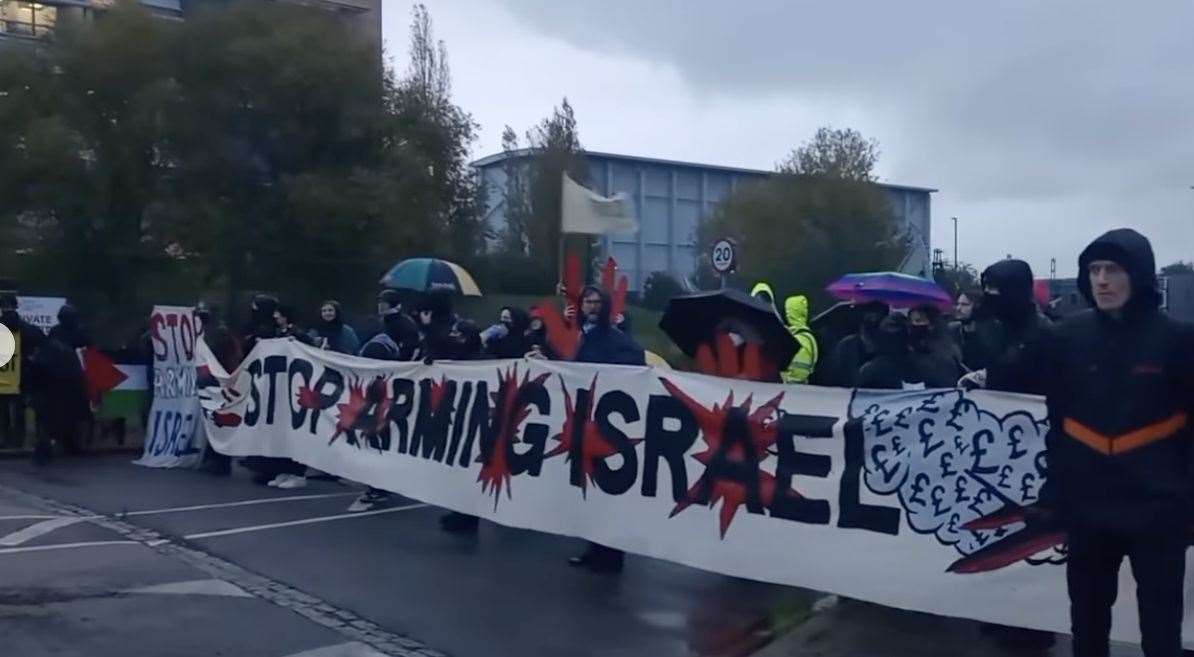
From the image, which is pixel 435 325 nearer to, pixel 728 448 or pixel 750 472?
pixel 728 448

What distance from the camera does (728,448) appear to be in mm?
8242

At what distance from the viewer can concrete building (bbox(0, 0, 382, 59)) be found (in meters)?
26.9

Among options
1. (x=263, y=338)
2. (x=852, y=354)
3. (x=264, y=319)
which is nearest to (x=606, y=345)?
(x=852, y=354)

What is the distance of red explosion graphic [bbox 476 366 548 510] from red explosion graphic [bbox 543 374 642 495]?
0.42 meters

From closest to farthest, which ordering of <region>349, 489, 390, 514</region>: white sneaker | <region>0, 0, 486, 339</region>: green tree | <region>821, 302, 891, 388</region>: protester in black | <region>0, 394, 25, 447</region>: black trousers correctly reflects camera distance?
1. <region>821, 302, 891, 388</region>: protester in black
2. <region>349, 489, 390, 514</region>: white sneaker
3. <region>0, 394, 25, 447</region>: black trousers
4. <region>0, 0, 486, 339</region>: green tree

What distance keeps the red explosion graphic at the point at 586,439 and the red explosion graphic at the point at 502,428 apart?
1.39 feet

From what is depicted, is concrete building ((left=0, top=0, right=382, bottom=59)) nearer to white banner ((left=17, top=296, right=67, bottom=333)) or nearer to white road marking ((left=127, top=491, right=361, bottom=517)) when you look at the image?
white banner ((left=17, top=296, right=67, bottom=333))

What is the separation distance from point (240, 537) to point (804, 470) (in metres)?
4.65

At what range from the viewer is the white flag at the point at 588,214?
37.4 ft

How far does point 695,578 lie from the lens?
30.5 feet

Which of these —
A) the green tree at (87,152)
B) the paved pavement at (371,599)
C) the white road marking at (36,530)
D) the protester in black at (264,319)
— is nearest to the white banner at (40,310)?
the green tree at (87,152)

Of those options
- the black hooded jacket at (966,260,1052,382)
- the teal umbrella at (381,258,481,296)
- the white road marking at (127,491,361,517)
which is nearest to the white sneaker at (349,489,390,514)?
the white road marking at (127,491,361,517)

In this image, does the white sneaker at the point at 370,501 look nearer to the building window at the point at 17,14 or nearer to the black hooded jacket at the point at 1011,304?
the black hooded jacket at the point at 1011,304

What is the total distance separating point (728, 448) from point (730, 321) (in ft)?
3.72
